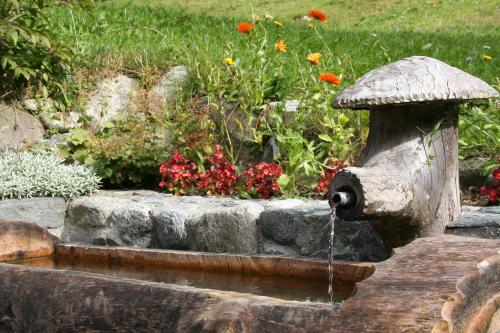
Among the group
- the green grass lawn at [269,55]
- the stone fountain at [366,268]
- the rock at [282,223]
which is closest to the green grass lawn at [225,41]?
the green grass lawn at [269,55]

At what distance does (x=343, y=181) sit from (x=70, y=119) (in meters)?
3.39

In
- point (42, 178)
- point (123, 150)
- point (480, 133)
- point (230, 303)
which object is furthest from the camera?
point (123, 150)

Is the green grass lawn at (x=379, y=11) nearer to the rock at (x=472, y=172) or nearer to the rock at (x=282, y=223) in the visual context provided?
the rock at (x=472, y=172)

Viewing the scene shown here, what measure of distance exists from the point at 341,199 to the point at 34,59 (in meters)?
3.74

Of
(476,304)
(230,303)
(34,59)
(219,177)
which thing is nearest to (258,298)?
(230,303)

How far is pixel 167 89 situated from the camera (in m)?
6.80

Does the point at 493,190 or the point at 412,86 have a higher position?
the point at 412,86

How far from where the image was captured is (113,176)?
625cm

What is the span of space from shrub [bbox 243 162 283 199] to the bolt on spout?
158 cm

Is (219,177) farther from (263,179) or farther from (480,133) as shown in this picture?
(480,133)

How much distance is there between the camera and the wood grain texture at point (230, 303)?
8.87ft

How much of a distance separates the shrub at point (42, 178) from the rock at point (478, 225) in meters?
2.51

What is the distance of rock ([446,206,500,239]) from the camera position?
13.6 ft

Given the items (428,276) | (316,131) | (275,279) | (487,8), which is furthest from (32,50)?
(487,8)
